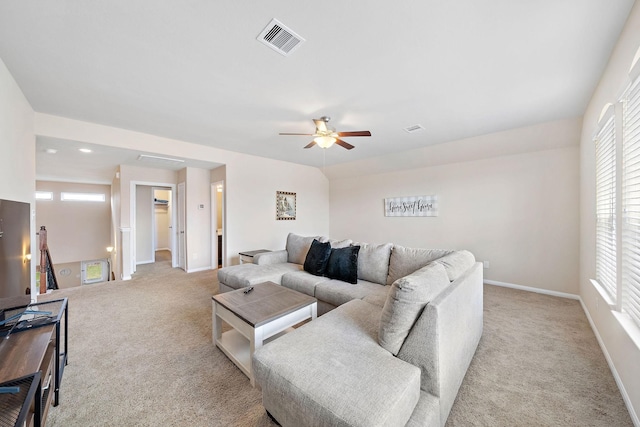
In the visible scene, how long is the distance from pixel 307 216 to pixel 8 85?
515 centimetres

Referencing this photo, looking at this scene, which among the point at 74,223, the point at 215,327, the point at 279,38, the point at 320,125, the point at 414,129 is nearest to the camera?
the point at 279,38

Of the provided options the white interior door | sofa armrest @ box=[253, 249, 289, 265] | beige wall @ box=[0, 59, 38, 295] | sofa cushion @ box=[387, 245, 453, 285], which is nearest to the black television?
beige wall @ box=[0, 59, 38, 295]

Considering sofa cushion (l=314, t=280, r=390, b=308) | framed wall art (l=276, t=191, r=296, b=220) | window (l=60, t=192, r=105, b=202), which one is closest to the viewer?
sofa cushion (l=314, t=280, r=390, b=308)

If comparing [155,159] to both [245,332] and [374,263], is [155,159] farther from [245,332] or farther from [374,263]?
[374,263]

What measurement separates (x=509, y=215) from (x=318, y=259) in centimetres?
351

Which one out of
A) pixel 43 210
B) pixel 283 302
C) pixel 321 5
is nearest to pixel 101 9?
pixel 321 5

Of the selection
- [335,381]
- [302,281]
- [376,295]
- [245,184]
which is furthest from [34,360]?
[245,184]

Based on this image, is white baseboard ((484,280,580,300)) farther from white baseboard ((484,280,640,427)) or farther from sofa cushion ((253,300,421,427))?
sofa cushion ((253,300,421,427))

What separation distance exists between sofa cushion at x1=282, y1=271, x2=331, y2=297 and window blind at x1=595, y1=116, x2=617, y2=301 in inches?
105

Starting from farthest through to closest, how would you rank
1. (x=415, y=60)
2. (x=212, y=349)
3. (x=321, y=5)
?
(x=212, y=349) < (x=415, y=60) < (x=321, y=5)

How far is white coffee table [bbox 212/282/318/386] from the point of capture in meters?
1.83

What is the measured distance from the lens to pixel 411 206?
5359mm

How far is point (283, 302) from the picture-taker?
7.07 feet

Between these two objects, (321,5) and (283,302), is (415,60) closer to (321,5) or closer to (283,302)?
(321,5)
